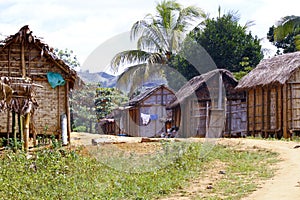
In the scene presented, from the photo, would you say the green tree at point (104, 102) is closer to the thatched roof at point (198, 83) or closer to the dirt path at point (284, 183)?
the thatched roof at point (198, 83)

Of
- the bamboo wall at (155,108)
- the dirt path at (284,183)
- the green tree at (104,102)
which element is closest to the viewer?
the dirt path at (284,183)

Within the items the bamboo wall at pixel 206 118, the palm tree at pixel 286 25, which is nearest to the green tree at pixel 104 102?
the bamboo wall at pixel 206 118

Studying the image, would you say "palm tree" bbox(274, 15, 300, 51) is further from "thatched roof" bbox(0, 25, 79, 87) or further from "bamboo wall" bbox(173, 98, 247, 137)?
"thatched roof" bbox(0, 25, 79, 87)

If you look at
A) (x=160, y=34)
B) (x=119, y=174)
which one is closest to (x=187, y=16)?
(x=160, y=34)

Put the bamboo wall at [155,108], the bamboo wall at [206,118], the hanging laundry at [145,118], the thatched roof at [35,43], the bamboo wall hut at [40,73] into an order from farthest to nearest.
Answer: the bamboo wall at [155,108] < the hanging laundry at [145,118] < the bamboo wall at [206,118] < the bamboo wall hut at [40,73] < the thatched roof at [35,43]

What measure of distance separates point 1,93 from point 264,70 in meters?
13.9

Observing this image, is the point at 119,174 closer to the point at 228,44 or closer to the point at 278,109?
the point at 278,109

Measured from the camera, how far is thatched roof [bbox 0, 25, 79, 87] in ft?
56.2

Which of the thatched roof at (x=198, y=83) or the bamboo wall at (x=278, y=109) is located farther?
the thatched roof at (x=198, y=83)

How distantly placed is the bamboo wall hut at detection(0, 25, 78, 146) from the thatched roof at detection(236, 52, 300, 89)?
290 inches

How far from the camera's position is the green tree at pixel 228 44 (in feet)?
108

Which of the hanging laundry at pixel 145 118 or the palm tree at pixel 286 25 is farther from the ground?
the palm tree at pixel 286 25

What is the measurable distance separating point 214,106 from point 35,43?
1126cm

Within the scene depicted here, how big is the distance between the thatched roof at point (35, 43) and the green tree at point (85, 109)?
2098cm
